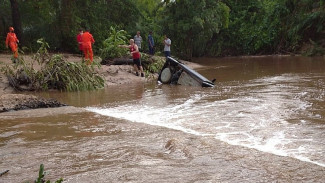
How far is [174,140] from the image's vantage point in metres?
6.40

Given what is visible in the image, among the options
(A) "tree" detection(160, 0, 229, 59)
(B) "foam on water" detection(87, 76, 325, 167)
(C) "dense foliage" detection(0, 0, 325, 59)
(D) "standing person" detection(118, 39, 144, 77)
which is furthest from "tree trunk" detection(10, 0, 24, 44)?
(B) "foam on water" detection(87, 76, 325, 167)

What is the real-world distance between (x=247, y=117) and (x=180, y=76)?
7.09 metres

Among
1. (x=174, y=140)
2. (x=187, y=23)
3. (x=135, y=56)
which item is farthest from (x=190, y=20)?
(x=174, y=140)

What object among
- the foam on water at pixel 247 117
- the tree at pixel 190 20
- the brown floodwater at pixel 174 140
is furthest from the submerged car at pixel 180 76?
the tree at pixel 190 20

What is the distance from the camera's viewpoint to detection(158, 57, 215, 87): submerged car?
1468 centimetres

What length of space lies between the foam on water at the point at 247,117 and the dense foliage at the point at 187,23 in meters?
11.7

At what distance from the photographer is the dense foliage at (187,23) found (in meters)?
24.3

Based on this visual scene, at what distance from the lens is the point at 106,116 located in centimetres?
906

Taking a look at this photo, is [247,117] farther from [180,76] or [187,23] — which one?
[187,23]

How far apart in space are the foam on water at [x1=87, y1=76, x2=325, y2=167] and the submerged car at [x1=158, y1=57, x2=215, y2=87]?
78.8 inches

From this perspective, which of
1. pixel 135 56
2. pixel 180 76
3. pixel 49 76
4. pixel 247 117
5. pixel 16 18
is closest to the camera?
pixel 247 117

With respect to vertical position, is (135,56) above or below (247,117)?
above

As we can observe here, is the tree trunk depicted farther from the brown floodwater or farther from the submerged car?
the brown floodwater

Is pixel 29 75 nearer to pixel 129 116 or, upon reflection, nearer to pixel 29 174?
pixel 129 116
